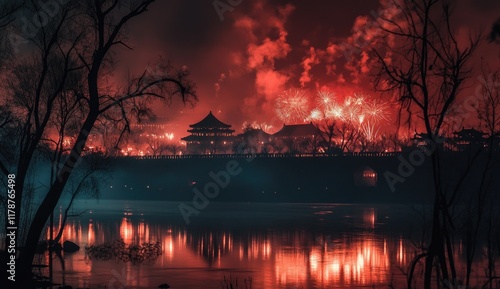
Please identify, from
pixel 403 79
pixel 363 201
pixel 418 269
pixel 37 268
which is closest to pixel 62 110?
pixel 37 268

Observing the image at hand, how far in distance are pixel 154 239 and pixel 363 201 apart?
80.6 meters

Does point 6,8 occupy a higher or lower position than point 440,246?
higher

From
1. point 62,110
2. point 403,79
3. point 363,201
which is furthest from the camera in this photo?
point 363,201

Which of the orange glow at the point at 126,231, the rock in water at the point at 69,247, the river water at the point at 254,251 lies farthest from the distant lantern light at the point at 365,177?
the rock in water at the point at 69,247

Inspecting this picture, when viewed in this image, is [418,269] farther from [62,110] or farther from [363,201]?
[363,201]

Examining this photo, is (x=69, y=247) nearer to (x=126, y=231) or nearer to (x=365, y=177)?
(x=126, y=231)

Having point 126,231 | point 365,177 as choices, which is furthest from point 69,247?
point 365,177

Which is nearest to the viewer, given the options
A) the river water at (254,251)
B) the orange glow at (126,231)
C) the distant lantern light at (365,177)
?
the river water at (254,251)

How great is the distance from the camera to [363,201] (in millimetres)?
146000

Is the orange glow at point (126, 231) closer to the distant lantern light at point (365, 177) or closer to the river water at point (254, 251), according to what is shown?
the river water at point (254, 251)

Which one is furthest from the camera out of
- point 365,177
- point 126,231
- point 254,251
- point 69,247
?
point 365,177

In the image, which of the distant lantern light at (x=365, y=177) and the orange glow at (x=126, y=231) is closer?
the orange glow at (x=126, y=231)

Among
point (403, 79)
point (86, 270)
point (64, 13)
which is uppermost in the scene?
point (64, 13)

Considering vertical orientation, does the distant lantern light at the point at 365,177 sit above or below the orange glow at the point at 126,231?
above
